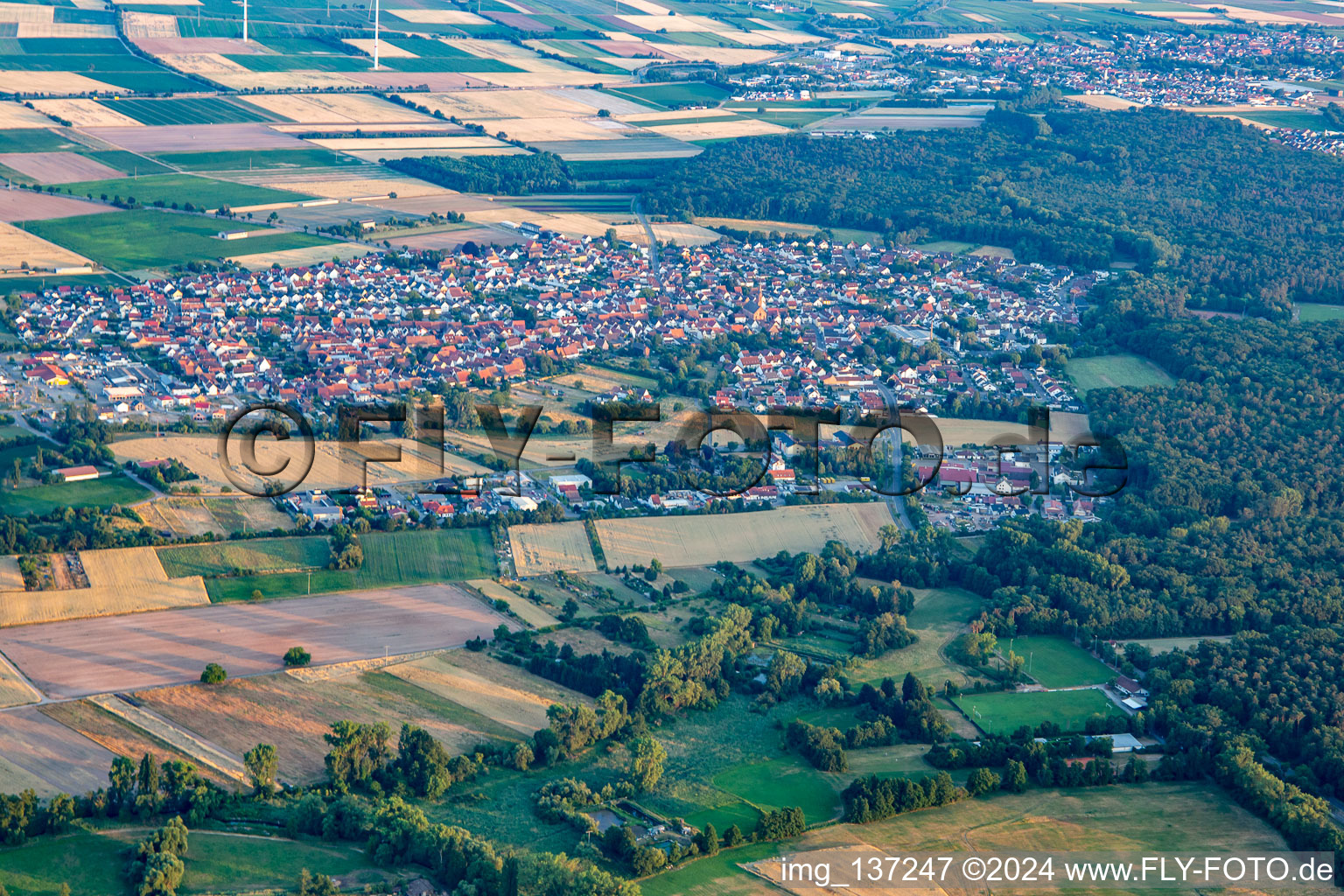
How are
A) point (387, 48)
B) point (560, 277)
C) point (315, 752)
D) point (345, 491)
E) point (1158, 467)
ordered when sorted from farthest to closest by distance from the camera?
point (387, 48) → point (560, 277) → point (1158, 467) → point (345, 491) → point (315, 752)

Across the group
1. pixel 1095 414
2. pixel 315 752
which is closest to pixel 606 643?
pixel 315 752

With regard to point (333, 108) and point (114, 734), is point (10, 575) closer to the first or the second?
point (114, 734)

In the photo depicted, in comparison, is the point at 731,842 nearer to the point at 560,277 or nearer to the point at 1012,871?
the point at 1012,871

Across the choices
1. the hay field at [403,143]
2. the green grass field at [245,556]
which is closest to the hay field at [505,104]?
the hay field at [403,143]

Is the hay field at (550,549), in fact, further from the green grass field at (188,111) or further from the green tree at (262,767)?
the green grass field at (188,111)

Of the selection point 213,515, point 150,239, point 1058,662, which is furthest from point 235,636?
point 150,239

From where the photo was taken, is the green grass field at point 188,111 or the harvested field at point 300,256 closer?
the harvested field at point 300,256

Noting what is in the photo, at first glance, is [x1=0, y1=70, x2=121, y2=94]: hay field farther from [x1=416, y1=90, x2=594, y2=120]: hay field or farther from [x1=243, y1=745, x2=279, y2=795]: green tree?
[x1=243, y1=745, x2=279, y2=795]: green tree
